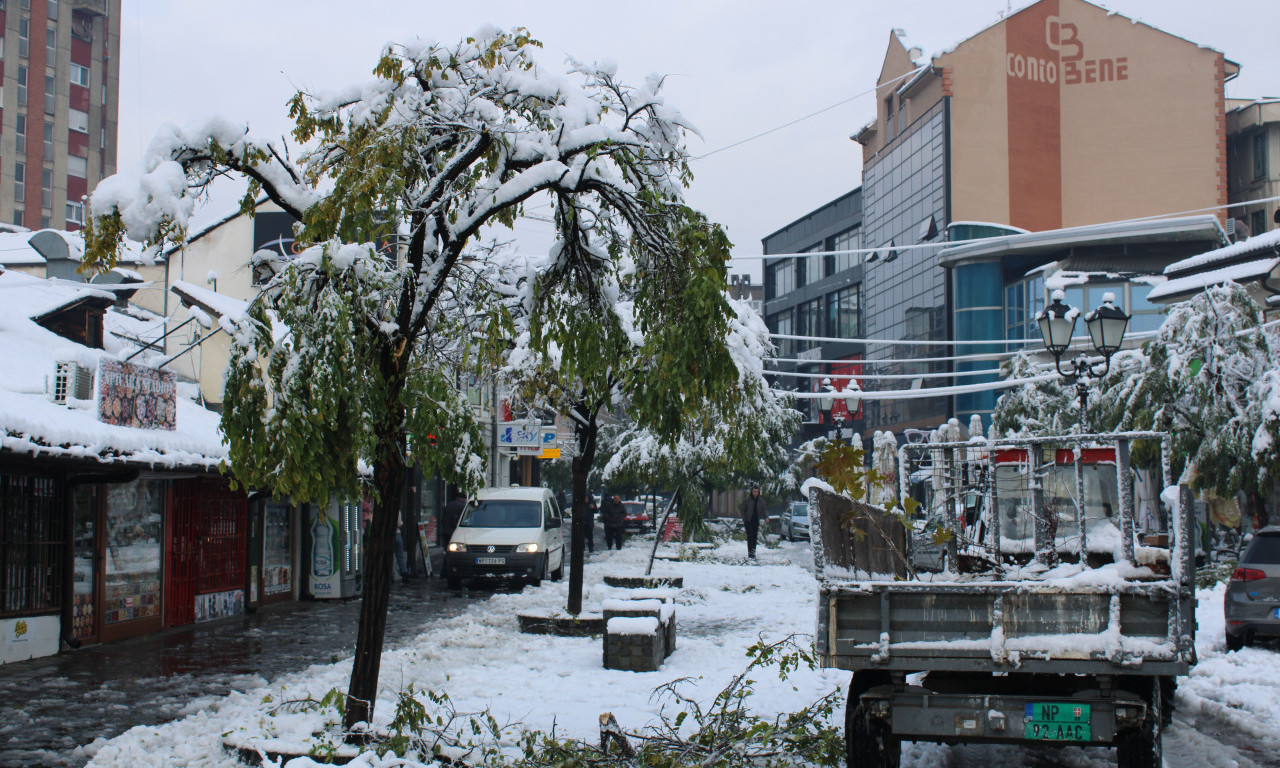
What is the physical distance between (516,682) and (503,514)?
1200 cm

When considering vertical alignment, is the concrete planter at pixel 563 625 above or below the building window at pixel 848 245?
below

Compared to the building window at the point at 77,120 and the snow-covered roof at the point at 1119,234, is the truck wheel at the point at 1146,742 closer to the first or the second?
the snow-covered roof at the point at 1119,234

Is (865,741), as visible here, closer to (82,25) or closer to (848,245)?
(848,245)

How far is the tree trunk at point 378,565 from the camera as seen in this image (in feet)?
24.6

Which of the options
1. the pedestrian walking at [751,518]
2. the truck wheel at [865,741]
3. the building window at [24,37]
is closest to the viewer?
the truck wheel at [865,741]

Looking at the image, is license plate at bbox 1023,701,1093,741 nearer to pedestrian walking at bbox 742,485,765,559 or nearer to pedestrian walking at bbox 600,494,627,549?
pedestrian walking at bbox 742,485,765,559

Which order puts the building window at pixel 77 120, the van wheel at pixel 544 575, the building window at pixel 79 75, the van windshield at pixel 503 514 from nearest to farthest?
the van wheel at pixel 544 575, the van windshield at pixel 503 514, the building window at pixel 77 120, the building window at pixel 79 75

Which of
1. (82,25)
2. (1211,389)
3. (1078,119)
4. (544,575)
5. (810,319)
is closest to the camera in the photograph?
(1211,389)

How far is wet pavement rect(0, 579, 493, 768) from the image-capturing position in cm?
864

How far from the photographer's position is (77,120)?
6462cm

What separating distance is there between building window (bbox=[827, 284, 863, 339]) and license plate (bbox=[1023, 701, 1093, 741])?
55221mm

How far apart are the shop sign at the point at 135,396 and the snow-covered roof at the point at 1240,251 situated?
17.4m

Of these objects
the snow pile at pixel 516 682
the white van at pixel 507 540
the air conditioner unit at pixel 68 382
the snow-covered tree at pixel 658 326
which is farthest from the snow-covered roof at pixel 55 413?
the white van at pixel 507 540

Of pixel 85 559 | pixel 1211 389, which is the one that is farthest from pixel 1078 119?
pixel 85 559
